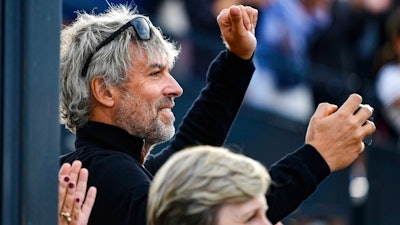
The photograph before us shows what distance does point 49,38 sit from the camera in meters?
2.66

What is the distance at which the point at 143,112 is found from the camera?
3586 mm

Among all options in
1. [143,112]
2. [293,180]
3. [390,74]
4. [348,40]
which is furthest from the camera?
[348,40]

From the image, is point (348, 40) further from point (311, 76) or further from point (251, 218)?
point (251, 218)

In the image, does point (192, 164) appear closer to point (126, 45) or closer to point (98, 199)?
point (98, 199)

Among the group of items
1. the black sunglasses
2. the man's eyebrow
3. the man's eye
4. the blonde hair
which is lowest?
the man's eye

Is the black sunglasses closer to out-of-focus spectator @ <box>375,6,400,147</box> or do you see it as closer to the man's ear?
the man's ear

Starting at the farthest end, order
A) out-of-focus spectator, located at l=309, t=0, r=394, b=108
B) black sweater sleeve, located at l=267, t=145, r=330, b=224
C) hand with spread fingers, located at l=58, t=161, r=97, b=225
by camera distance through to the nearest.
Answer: out-of-focus spectator, located at l=309, t=0, r=394, b=108
black sweater sleeve, located at l=267, t=145, r=330, b=224
hand with spread fingers, located at l=58, t=161, r=97, b=225

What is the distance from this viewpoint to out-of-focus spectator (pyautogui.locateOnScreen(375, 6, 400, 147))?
27.2 feet

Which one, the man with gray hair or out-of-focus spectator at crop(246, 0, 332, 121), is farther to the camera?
out-of-focus spectator at crop(246, 0, 332, 121)

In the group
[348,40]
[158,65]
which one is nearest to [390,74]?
[348,40]

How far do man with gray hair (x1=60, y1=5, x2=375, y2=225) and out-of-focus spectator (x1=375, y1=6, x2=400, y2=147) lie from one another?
4398mm

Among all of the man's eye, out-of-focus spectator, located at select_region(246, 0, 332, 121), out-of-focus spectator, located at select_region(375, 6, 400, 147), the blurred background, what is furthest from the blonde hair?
out-of-focus spectator, located at select_region(375, 6, 400, 147)

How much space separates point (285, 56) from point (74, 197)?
557cm

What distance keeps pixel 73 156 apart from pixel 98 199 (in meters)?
0.29
